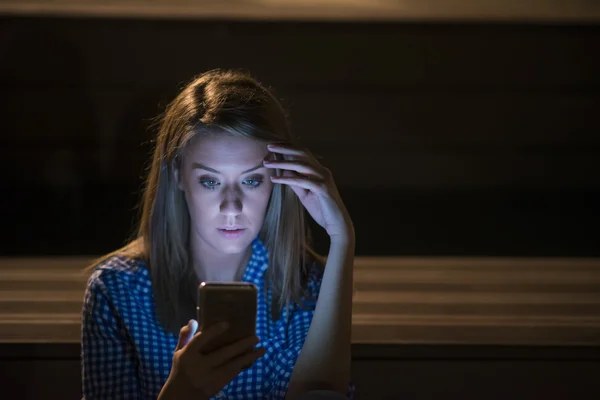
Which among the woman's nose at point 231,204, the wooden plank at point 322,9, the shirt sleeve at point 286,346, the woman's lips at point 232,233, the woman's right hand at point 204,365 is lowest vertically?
the shirt sleeve at point 286,346

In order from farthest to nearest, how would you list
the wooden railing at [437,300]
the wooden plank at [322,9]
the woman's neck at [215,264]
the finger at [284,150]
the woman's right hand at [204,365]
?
the wooden plank at [322,9] → the wooden railing at [437,300] → the woman's neck at [215,264] → the finger at [284,150] → the woman's right hand at [204,365]

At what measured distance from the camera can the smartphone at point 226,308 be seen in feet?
3.21

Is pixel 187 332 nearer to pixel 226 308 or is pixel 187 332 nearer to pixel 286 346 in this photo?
pixel 226 308

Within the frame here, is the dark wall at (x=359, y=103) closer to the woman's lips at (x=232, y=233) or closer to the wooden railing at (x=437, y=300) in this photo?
the wooden railing at (x=437, y=300)

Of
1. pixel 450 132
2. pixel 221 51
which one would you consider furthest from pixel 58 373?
pixel 450 132

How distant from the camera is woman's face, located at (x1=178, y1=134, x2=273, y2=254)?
3.81 feet

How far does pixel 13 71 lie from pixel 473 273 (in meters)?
1.99

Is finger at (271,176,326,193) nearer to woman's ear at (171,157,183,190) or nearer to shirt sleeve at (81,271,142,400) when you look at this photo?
woman's ear at (171,157,183,190)

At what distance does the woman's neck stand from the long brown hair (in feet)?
0.05

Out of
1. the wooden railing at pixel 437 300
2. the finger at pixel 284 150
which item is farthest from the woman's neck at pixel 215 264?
the wooden railing at pixel 437 300

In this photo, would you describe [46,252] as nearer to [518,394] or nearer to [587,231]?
[518,394]

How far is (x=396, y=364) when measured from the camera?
1.67m

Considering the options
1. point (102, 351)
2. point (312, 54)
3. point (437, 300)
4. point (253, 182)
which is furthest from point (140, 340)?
point (312, 54)

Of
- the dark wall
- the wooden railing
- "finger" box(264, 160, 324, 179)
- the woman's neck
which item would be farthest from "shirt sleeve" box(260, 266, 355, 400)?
the dark wall
